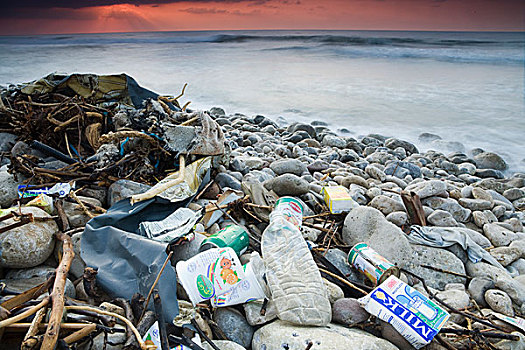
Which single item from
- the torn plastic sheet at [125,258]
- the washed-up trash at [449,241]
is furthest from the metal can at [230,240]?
the washed-up trash at [449,241]

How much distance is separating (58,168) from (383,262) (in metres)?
2.69

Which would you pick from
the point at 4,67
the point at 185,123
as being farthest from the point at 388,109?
the point at 4,67

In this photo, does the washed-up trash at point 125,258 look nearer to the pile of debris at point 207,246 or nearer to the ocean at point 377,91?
the pile of debris at point 207,246

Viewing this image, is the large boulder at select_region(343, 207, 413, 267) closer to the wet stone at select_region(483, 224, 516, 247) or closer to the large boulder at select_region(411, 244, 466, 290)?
the large boulder at select_region(411, 244, 466, 290)

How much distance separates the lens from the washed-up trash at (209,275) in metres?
1.84

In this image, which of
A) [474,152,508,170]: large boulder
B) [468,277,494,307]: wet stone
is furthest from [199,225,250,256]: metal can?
[474,152,508,170]: large boulder

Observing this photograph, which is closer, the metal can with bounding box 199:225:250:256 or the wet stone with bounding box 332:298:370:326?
the wet stone with bounding box 332:298:370:326

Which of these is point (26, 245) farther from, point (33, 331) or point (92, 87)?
point (92, 87)

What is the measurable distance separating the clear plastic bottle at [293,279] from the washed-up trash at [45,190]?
4.83 feet

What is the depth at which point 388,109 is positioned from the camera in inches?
412

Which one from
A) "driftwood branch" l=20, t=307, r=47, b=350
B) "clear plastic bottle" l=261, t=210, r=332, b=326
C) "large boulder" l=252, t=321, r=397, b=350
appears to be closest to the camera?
"driftwood branch" l=20, t=307, r=47, b=350

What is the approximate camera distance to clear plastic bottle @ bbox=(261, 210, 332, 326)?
1789mm

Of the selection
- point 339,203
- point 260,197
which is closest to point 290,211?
point 260,197

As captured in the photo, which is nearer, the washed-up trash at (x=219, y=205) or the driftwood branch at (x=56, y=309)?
the driftwood branch at (x=56, y=309)
